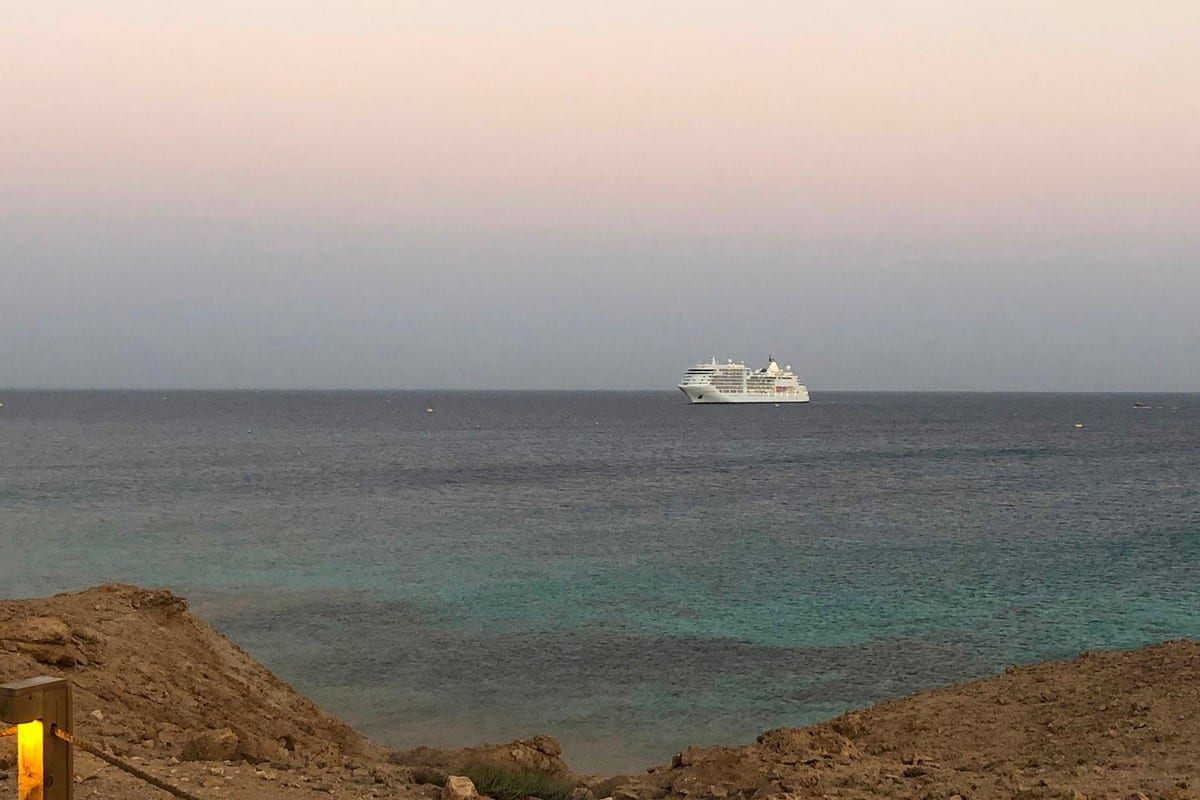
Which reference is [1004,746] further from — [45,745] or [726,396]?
[726,396]

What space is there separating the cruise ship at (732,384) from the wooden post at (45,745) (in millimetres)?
162292

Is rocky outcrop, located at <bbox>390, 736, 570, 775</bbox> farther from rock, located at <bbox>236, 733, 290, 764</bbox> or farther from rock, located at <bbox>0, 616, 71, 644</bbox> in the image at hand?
rock, located at <bbox>0, 616, 71, 644</bbox>

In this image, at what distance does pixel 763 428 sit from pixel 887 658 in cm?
10236

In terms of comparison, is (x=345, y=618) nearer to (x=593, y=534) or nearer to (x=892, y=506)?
(x=593, y=534)

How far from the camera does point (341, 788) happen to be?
7.68 meters

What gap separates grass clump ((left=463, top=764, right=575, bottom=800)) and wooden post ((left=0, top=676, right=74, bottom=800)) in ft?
13.1

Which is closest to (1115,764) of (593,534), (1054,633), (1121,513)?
(1054,633)

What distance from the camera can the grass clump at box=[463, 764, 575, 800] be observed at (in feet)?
27.0

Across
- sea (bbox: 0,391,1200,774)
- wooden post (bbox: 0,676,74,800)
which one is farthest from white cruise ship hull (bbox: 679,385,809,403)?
wooden post (bbox: 0,676,74,800)

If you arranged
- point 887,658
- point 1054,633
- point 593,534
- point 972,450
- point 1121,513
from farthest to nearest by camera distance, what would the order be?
point 972,450 → point 1121,513 → point 593,534 → point 1054,633 → point 887,658

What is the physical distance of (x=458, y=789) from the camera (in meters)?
7.52

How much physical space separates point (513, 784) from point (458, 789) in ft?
3.37

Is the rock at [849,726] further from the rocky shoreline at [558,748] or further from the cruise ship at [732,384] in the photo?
the cruise ship at [732,384]

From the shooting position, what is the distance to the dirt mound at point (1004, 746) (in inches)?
309
